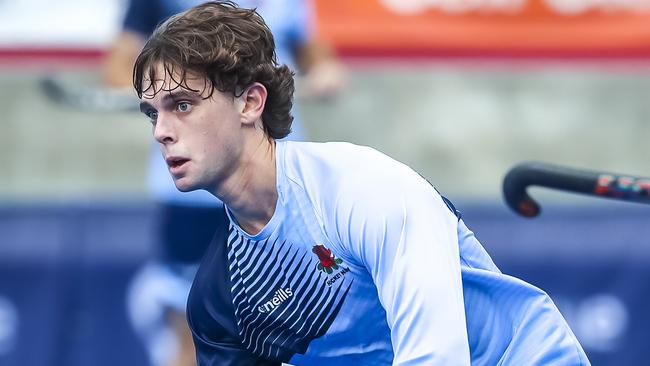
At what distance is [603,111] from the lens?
25.1ft

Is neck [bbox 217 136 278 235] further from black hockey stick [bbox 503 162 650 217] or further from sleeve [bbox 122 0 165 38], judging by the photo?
sleeve [bbox 122 0 165 38]

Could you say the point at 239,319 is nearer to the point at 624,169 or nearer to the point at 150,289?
the point at 150,289

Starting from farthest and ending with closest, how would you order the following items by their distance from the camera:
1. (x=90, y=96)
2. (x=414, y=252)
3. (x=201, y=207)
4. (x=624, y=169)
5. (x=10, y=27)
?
(x=624, y=169) → (x=10, y=27) → (x=90, y=96) → (x=201, y=207) → (x=414, y=252)

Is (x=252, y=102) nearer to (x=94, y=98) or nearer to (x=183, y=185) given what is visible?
(x=183, y=185)

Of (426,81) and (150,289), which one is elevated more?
(426,81)

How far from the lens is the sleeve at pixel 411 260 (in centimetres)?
274

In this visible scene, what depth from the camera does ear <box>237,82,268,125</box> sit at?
304 cm

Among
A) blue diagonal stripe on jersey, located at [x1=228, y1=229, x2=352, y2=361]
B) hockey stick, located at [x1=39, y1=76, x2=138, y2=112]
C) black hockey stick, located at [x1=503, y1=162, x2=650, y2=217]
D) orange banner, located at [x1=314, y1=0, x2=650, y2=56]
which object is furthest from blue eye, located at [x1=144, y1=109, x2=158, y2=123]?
orange banner, located at [x1=314, y1=0, x2=650, y2=56]

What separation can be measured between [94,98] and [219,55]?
8.55ft

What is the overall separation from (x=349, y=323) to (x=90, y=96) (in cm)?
265

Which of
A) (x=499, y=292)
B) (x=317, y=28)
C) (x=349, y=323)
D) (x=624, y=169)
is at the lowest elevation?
(x=624, y=169)

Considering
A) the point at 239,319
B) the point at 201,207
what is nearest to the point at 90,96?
the point at 201,207

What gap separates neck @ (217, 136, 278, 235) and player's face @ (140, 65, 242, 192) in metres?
0.04

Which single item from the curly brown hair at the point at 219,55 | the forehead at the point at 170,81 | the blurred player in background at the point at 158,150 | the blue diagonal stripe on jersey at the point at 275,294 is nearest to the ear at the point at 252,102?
A: the curly brown hair at the point at 219,55
